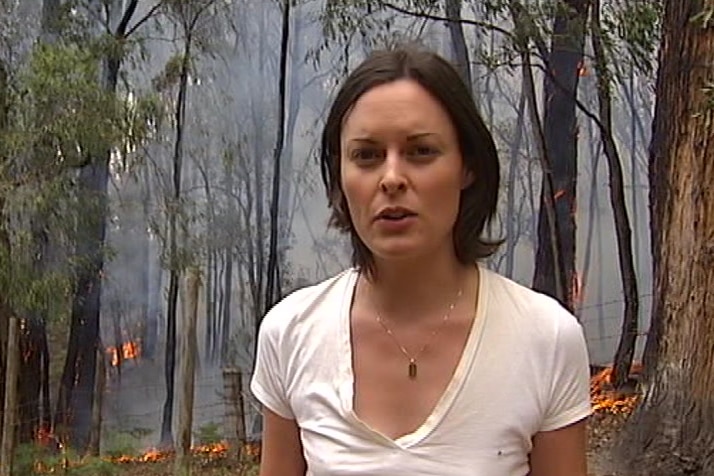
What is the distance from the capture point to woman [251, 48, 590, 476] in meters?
0.72

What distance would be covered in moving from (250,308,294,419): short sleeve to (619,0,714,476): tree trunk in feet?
6.56

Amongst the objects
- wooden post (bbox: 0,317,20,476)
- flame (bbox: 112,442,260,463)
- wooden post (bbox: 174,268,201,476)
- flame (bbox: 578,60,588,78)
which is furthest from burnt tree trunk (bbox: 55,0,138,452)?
flame (bbox: 578,60,588,78)

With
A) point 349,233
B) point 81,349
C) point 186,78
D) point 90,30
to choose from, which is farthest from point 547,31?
point 349,233

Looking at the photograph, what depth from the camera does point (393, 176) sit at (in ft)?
2.34

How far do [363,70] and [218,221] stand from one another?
366 centimetres

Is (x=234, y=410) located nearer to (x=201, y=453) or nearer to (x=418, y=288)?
(x=201, y=453)

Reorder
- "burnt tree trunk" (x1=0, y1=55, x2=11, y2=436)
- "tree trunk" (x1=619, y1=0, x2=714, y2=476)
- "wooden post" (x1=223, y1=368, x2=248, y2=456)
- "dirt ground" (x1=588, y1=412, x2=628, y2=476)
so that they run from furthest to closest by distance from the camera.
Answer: "burnt tree trunk" (x1=0, y1=55, x2=11, y2=436) → "wooden post" (x1=223, y1=368, x2=248, y2=456) → "dirt ground" (x1=588, y1=412, x2=628, y2=476) → "tree trunk" (x1=619, y1=0, x2=714, y2=476)

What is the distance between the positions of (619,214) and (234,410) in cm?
166

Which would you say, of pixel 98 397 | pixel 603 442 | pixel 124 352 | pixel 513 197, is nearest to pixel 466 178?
pixel 603 442

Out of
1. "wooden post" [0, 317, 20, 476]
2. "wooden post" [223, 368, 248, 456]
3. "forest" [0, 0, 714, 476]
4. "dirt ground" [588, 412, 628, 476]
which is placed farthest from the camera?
"forest" [0, 0, 714, 476]

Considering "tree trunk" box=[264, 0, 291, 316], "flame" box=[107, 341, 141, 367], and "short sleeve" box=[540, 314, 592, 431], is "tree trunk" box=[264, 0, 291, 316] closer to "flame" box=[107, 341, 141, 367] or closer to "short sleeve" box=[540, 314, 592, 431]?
"flame" box=[107, 341, 141, 367]

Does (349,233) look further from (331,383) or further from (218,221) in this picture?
(218,221)

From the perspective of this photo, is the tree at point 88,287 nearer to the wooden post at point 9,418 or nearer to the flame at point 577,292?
the wooden post at point 9,418

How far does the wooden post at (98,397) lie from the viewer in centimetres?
434
